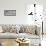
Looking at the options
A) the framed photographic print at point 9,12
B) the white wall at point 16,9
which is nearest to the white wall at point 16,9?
Answer: the white wall at point 16,9

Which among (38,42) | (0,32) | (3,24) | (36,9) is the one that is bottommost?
(38,42)

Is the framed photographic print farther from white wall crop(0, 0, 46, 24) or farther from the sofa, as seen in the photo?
the sofa

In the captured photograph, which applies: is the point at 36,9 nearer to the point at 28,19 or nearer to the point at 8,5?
the point at 28,19

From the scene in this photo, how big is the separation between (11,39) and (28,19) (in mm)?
1159

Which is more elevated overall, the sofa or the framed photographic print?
the framed photographic print

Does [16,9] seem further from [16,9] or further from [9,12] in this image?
[9,12]

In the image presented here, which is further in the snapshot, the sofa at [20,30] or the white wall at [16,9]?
the white wall at [16,9]

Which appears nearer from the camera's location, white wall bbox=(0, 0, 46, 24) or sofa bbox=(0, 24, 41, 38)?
sofa bbox=(0, 24, 41, 38)

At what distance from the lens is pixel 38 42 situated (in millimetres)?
4484

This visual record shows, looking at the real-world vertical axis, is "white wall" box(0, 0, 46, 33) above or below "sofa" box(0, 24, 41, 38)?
above

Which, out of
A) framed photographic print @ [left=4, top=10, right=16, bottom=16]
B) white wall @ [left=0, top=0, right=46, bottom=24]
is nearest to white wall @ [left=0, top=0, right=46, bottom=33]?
white wall @ [left=0, top=0, right=46, bottom=24]

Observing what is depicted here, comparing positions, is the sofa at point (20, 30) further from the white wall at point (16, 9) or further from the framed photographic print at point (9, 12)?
the framed photographic print at point (9, 12)

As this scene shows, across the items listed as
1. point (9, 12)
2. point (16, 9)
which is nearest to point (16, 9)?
point (16, 9)

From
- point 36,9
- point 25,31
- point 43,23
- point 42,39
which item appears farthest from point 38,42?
point 36,9
